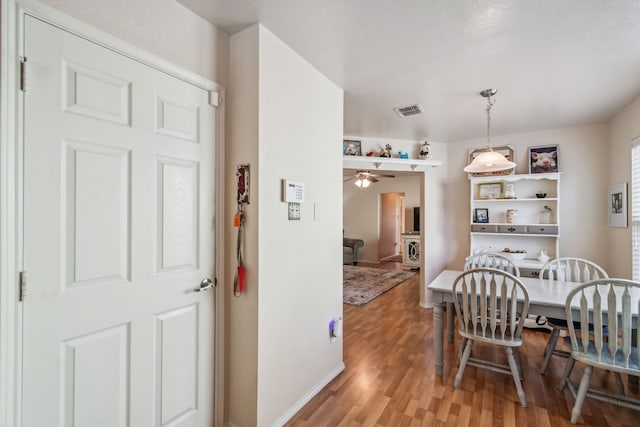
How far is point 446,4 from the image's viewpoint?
62.6 inches

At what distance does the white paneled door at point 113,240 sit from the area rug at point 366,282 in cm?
343

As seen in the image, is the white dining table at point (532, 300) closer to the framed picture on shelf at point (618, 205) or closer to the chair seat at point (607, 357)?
the chair seat at point (607, 357)

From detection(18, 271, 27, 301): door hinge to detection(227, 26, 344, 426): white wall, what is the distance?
2.95ft

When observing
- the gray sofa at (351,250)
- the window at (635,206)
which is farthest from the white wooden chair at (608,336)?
the gray sofa at (351,250)

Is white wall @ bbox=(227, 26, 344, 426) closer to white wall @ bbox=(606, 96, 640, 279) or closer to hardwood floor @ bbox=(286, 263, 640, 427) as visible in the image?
hardwood floor @ bbox=(286, 263, 640, 427)

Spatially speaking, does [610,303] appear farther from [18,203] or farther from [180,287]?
[18,203]

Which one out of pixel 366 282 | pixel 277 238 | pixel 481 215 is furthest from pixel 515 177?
pixel 277 238

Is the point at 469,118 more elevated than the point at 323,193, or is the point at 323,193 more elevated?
the point at 469,118

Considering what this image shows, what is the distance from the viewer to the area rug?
5062mm

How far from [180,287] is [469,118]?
133 inches

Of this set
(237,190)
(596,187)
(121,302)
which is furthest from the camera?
(596,187)

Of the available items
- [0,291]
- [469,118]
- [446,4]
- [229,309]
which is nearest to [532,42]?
[446,4]

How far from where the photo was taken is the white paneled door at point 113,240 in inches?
45.2

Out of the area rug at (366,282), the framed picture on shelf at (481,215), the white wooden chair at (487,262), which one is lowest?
the area rug at (366,282)
